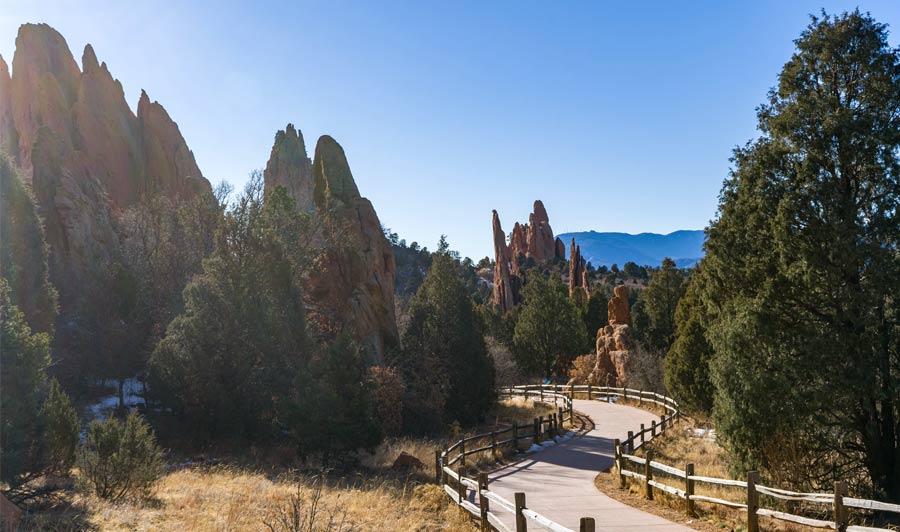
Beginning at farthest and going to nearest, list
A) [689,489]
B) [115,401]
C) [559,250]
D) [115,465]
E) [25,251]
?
1. [559,250]
2. [115,401]
3. [25,251]
4. [115,465]
5. [689,489]

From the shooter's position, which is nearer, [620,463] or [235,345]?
[620,463]

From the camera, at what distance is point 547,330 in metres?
55.2

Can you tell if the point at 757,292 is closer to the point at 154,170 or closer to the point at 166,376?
the point at 166,376

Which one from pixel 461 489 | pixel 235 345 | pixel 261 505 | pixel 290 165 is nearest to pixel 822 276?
pixel 461 489

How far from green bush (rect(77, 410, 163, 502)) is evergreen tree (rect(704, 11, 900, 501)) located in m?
13.5

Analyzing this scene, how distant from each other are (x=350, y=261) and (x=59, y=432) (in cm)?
2280

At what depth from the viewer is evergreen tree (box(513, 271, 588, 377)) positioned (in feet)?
180

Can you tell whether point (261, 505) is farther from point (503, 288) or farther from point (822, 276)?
point (503, 288)

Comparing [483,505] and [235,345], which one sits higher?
[235,345]

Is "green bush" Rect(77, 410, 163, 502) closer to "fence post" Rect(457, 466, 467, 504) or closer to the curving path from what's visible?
"fence post" Rect(457, 466, 467, 504)

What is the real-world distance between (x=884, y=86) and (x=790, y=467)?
324 inches

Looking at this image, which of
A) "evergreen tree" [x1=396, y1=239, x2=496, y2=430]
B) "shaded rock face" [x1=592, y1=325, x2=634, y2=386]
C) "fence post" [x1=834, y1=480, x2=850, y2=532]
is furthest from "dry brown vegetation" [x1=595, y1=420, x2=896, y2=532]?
"shaded rock face" [x1=592, y1=325, x2=634, y2=386]

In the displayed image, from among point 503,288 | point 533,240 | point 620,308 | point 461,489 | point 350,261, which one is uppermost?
point 533,240

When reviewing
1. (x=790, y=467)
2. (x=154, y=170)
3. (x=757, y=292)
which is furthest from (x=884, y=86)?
(x=154, y=170)
